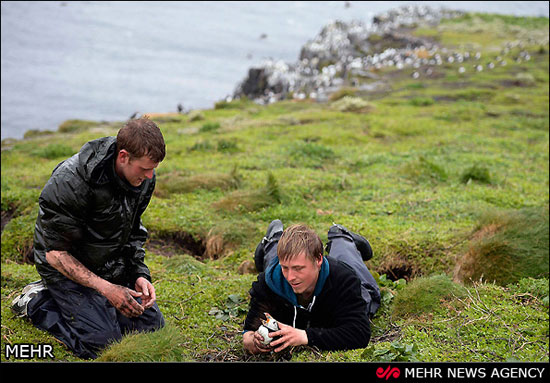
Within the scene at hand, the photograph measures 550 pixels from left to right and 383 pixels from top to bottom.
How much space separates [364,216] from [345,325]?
16.3 feet

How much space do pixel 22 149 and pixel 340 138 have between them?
358 inches

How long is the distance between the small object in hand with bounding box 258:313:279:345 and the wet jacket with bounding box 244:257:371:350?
0.72 ft

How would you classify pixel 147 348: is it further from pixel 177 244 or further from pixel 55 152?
pixel 55 152

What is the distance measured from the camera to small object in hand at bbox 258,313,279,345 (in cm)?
448

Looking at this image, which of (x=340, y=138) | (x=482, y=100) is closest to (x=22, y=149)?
(x=340, y=138)

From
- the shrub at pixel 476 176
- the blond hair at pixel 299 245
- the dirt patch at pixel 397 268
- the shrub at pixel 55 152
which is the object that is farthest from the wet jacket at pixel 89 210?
the shrub at pixel 55 152

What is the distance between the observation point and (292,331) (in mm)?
4543

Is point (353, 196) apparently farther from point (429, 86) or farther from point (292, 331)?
point (429, 86)

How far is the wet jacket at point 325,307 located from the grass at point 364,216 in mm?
166

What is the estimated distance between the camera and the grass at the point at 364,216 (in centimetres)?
530

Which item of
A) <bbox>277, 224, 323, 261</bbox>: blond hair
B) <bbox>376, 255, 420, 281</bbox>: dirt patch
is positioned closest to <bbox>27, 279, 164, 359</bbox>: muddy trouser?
<bbox>277, 224, 323, 261</bbox>: blond hair

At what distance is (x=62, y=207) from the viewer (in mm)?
4773

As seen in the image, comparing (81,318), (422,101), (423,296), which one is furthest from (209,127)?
(81,318)

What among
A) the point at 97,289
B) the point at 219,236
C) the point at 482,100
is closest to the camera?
the point at 97,289
